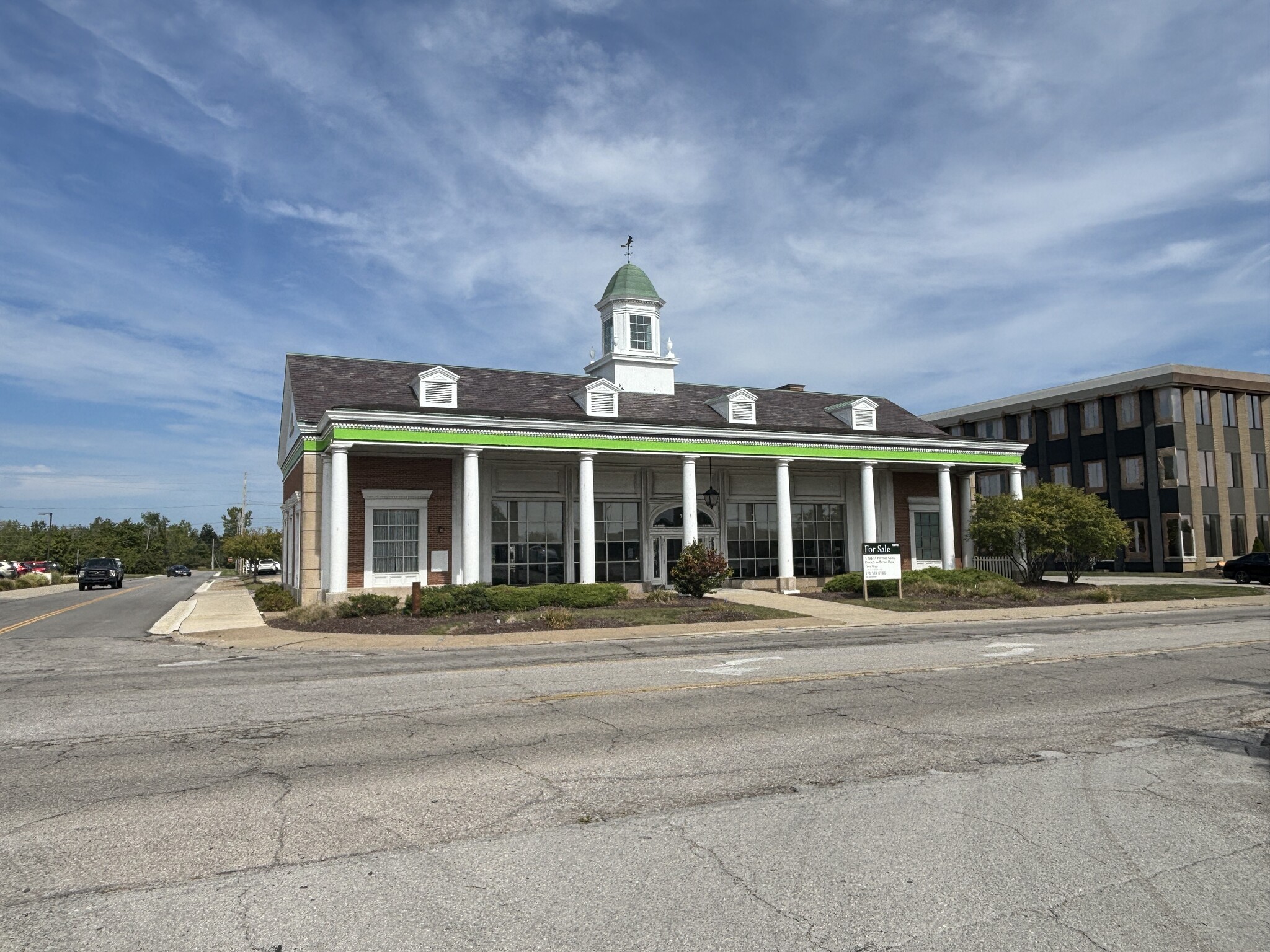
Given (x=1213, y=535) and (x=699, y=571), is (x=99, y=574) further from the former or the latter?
(x=1213, y=535)

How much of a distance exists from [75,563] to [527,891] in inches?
4416

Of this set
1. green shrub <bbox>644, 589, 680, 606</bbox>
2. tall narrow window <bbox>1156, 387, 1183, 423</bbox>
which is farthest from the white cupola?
tall narrow window <bbox>1156, 387, 1183, 423</bbox>

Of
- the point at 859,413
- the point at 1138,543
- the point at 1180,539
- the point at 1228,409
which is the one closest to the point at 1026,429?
the point at 1138,543

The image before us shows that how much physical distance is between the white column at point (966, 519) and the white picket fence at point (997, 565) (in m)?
0.40

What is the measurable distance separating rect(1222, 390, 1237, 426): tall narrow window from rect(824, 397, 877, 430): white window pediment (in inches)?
1204

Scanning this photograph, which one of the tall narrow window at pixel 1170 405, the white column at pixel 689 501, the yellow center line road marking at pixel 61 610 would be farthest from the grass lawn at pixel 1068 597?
the yellow center line road marking at pixel 61 610

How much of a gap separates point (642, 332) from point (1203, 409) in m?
36.8

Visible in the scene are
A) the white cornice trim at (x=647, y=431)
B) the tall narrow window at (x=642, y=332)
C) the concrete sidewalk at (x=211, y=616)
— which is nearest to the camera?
the concrete sidewalk at (x=211, y=616)

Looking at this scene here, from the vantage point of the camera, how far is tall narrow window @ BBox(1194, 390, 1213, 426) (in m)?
52.2

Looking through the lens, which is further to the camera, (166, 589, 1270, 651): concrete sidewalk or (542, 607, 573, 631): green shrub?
(542, 607, 573, 631): green shrub

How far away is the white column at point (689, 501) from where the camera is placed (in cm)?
2988

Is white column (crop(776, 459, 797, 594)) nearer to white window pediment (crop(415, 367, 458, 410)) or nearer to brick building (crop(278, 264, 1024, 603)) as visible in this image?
brick building (crop(278, 264, 1024, 603))

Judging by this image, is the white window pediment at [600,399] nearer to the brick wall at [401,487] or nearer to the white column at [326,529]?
the brick wall at [401,487]

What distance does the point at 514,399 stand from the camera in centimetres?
3153
